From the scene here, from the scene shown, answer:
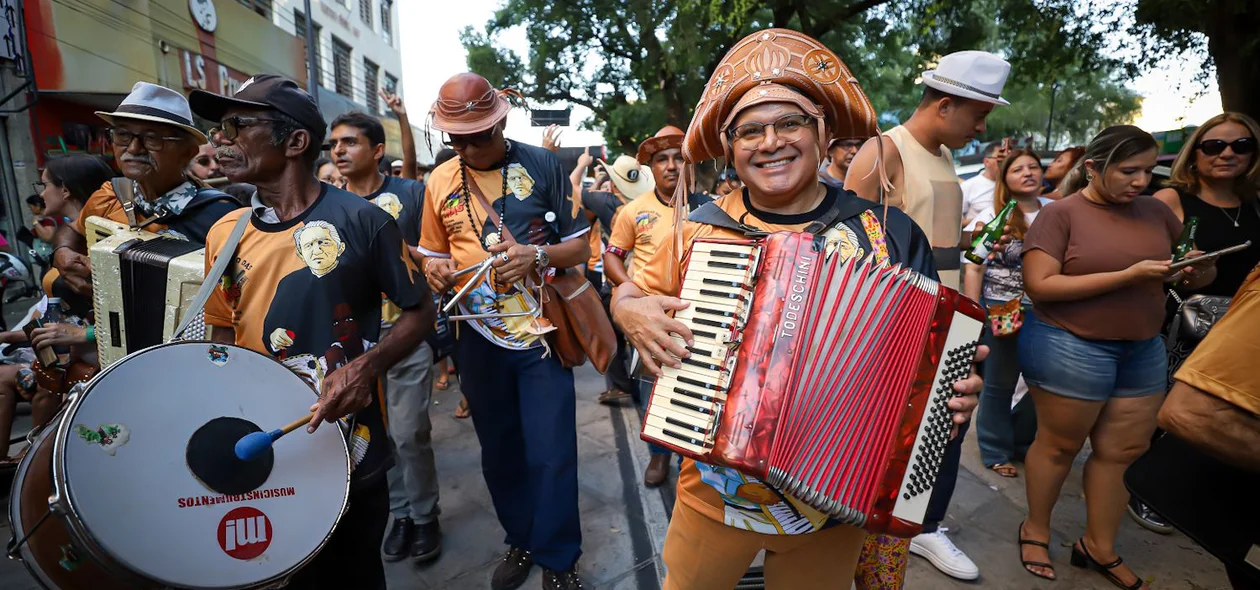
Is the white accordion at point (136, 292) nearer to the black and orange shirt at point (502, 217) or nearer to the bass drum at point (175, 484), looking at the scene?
the bass drum at point (175, 484)

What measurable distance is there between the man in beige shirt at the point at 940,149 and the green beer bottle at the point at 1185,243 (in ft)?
3.47

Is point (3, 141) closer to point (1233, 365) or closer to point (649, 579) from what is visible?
point (649, 579)

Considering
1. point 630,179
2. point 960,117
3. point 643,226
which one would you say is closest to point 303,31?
point 630,179

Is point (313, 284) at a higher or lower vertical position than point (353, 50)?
lower

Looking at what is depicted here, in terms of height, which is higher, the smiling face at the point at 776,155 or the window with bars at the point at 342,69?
the window with bars at the point at 342,69

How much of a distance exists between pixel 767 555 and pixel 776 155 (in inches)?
47.5

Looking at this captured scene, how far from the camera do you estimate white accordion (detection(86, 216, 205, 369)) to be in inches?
85.5

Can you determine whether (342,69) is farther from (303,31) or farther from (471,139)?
(471,139)

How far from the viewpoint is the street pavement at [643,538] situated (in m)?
3.10

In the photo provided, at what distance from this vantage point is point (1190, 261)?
2.54m

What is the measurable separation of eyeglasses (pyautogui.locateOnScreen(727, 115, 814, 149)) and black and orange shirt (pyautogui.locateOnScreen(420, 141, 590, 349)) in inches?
61.0

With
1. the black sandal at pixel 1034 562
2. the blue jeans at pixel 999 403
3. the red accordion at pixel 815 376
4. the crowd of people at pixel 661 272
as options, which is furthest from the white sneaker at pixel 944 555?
the red accordion at pixel 815 376

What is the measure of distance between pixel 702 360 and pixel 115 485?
1.51 metres

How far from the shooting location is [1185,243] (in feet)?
9.48
